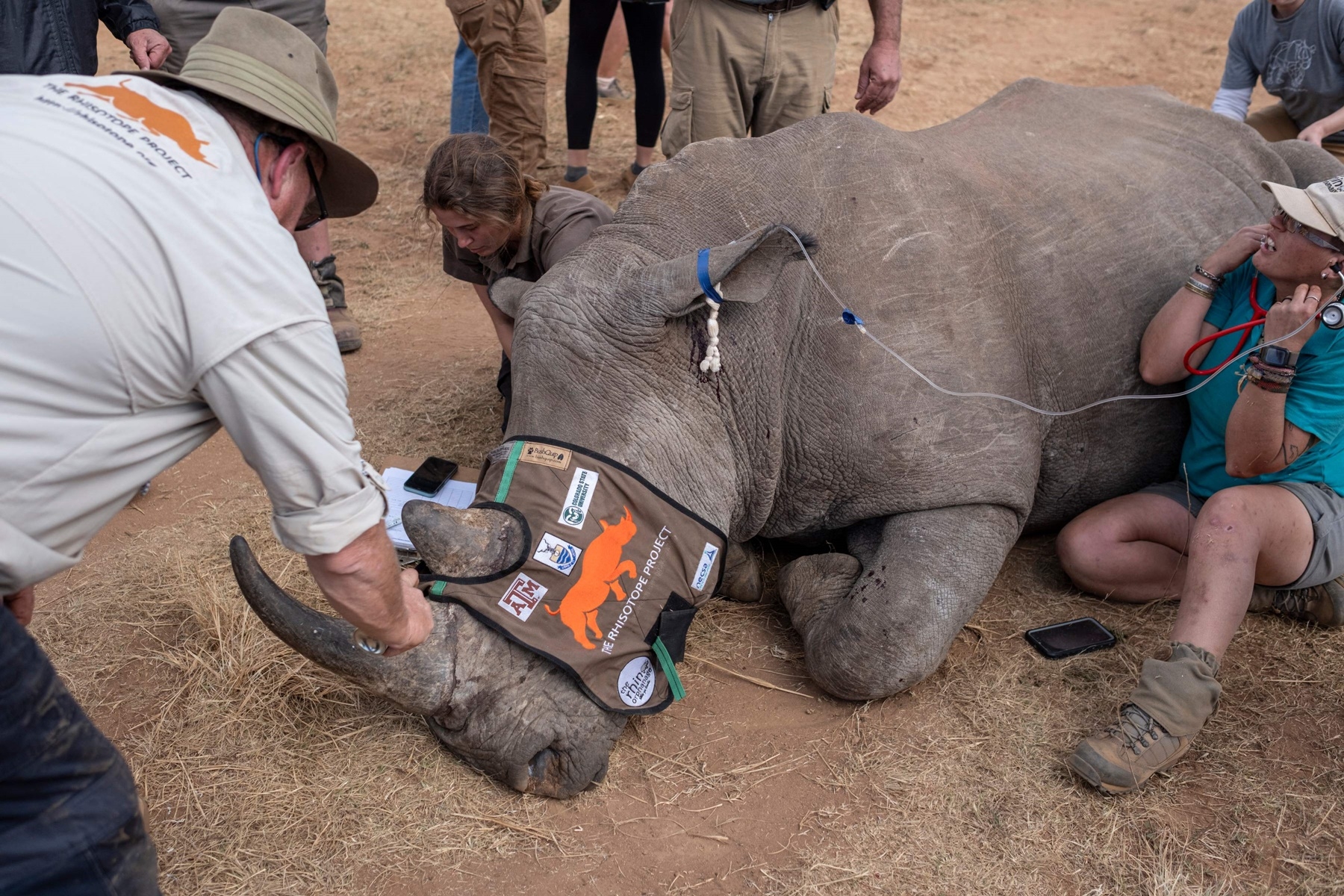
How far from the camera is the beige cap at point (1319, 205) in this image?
131 inches

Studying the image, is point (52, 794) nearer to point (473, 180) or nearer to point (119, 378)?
point (119, 378)

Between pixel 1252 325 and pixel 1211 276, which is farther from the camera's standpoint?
pixel 1211 276

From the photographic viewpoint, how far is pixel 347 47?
11.6 meters

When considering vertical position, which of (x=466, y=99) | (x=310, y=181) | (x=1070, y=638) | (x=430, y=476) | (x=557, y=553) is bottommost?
(x=1070, y=638)

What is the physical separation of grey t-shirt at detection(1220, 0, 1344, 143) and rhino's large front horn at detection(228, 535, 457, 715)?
19.7ft

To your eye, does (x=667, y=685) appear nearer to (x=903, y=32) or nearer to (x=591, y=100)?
(x=591, y=100)

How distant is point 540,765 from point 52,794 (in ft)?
4.88

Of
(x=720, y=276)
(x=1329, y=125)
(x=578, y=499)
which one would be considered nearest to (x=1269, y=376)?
(x=720, y=276)

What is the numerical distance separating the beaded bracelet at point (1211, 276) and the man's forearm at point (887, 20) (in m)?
2.30

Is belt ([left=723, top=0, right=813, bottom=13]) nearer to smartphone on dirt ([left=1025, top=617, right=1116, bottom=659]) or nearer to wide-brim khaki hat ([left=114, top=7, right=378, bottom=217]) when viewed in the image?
wide-brim khaki hat ([left=114, top=7, right=378, bottom=217])

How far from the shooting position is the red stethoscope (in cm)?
325

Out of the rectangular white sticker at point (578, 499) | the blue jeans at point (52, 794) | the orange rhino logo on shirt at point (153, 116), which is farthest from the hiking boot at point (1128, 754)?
the orange rhino logo on shirt at point (153, 116)

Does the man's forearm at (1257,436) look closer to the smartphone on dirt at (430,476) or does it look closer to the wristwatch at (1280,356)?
the wristwatch at (1280,356)

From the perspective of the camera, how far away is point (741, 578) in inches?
166
